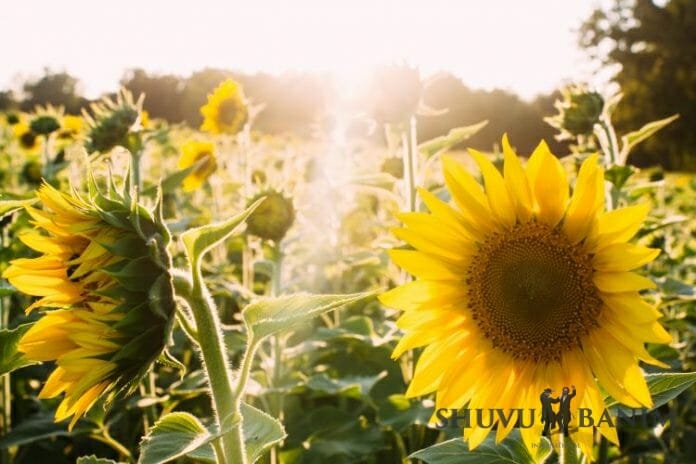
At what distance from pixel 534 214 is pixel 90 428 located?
5.25 feet

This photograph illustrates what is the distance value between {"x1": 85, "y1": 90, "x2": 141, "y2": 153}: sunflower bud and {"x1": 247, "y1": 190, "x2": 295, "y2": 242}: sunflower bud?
70 centimetres

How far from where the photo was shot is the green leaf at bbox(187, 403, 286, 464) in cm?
128

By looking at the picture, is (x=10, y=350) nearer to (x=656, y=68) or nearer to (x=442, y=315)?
(x=442, y=315)

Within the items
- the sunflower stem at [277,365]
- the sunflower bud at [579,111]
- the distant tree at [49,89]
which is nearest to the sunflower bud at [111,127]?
the sunflower stem at [277,365]

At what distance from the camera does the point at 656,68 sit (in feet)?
95.3

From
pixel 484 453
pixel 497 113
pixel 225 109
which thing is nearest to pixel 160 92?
pixel 497 113

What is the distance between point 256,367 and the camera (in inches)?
129

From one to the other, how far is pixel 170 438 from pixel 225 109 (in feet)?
11.4

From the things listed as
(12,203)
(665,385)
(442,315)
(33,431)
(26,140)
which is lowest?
(33,431)

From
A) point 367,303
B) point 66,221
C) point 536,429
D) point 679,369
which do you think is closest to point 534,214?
point 536,429

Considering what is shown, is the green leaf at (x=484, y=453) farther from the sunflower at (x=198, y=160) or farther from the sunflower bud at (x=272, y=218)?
the sunflower at (x=198, y=160)

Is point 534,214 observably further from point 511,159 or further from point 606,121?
point 606,121

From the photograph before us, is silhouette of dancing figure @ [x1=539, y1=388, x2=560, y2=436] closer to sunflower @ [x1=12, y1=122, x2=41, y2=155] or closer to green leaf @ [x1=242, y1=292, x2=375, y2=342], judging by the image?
green leaf @ [x1=242, y1=292, x2=375, y2=342]

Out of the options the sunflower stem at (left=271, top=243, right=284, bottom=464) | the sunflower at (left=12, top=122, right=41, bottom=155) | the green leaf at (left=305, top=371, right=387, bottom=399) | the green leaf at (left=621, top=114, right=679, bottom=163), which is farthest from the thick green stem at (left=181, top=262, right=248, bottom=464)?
the sunflower at (left=12, top=122, right=41, bottom=155)
